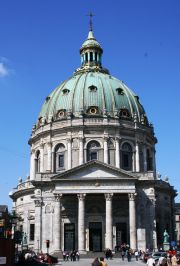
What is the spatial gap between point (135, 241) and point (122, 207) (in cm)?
600

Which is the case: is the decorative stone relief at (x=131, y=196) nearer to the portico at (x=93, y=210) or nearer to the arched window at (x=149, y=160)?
the portico at (x=93, y=210)

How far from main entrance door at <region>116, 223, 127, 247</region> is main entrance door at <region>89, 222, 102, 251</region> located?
91.9 inches

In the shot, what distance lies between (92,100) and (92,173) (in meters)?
17.5

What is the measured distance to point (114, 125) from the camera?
7356 cm

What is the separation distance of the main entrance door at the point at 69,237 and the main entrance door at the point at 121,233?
6028 mm

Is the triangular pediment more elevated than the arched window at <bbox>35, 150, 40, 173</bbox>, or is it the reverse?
the arched window at <bbox>35, 150, 40, 173</bbox>

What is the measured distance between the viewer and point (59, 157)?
74.7m

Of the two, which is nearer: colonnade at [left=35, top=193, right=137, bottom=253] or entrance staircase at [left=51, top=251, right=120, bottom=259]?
entrance staircase at [left=51, top=251, right=120, bottom=259]

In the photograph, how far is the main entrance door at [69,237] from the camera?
209ft

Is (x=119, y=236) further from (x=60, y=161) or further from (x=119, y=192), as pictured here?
(x=60, y=161)

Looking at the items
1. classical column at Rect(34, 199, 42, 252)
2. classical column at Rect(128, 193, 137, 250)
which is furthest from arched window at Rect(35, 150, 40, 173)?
classical column at Rect(128, 193, 137, 250)

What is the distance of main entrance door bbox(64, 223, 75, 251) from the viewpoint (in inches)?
2502

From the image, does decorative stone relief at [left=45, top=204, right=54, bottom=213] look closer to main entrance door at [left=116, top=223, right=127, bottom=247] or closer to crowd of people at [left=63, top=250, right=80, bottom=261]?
crowd of people at [left=63, top=250, right=80, bottom=261]

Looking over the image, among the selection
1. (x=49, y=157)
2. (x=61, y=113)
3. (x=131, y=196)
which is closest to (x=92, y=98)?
(x=61, y=113)
